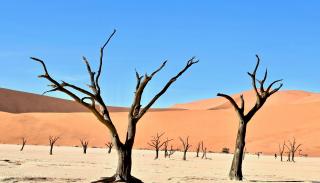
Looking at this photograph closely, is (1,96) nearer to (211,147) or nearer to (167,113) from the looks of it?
(167,113)

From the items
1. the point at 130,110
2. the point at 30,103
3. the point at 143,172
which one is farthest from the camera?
the point at 30,103

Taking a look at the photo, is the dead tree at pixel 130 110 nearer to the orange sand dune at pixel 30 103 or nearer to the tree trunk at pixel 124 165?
the tree trunk at pixel 124 165

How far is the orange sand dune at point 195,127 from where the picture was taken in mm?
83938

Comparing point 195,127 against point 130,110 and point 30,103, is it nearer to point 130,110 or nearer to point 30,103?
point 30,103

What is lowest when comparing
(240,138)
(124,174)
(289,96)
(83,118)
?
(124,174)

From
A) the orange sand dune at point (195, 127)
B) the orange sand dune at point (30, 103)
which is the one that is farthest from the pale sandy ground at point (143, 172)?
the orange sand dune at point (30, 103)

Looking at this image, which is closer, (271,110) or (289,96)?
(271,110)

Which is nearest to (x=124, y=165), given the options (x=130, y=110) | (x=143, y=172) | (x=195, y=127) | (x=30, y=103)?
(x=130, y=110)

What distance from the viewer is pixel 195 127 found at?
97.2 metres

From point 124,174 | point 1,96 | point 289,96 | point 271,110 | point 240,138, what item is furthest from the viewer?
point 289,96

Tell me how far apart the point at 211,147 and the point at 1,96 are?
71520mm

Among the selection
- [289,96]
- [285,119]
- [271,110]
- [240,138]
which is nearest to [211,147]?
[285,119]

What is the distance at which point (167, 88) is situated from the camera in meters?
16.8

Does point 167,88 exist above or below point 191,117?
below
